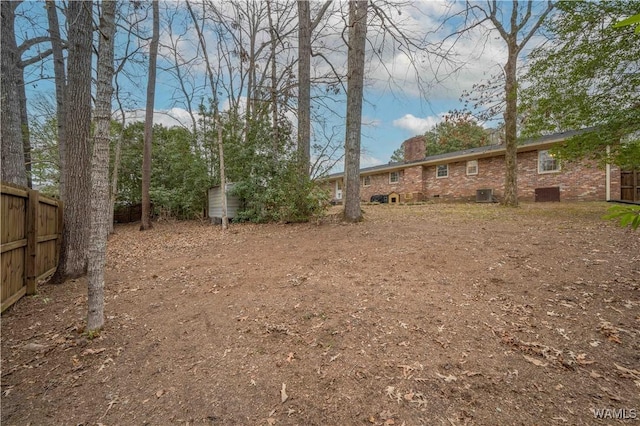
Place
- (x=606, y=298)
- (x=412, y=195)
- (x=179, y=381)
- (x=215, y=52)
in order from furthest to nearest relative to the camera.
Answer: (x=412, y=195)
(x=215, y=52)
(x=606, y=298)
(x=179, y=381)

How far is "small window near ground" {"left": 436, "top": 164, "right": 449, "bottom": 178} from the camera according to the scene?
16430 millimetres

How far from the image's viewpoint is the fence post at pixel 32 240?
349cm

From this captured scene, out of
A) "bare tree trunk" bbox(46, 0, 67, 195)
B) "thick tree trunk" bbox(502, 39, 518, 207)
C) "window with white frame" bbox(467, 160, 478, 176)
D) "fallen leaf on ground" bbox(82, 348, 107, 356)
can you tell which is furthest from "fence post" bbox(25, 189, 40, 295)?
"window with white frame" bbox(467, 160, 478, 176)

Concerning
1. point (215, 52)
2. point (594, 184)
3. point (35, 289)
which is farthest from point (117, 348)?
point (594, 184)

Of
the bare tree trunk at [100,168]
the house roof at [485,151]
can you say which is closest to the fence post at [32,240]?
the bare tree trunk at [100,168]

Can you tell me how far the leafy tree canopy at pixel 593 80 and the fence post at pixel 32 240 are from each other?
10.2 meters

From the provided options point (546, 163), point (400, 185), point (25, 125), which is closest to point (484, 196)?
point (546, 163)

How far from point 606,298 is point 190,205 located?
1197 cm

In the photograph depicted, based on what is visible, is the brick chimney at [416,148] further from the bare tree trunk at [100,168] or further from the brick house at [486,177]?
the bare tree trunk at [100,168]

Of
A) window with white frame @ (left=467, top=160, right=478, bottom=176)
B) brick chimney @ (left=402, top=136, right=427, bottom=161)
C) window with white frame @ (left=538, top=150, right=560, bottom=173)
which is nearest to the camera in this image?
window with white frame @ (left=538, top=150, right=560, bottom=173)

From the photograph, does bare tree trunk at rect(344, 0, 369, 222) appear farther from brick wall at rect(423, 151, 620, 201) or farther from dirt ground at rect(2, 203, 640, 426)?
brick wall at rect(423, 151, 620, 201)

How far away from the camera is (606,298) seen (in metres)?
2.93

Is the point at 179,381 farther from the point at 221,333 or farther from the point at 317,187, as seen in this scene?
the point at 317,187

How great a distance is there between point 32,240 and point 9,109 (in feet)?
12.4
